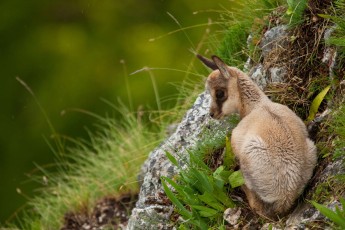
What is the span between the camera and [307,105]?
7.81 meters

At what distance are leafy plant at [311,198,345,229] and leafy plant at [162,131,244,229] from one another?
1013 mm

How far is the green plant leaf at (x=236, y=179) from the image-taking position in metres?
7.32

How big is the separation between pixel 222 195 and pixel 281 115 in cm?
77

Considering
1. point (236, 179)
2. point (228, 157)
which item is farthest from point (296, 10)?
point (236, 179)

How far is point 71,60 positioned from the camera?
2167 cm

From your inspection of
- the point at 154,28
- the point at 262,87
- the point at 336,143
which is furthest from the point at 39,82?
the point at 336,143

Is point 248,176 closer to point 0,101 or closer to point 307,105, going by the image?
point 307,105

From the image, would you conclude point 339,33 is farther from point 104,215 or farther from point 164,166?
point 104,215

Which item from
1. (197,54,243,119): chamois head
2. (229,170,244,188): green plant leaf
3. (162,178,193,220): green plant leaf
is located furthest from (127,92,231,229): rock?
(229,170,244,188): green plant leaf

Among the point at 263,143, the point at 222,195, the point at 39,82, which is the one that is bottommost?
the point at 39,82

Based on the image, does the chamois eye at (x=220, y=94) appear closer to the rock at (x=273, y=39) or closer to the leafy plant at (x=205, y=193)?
the leafy plant at (x=205, y=193)

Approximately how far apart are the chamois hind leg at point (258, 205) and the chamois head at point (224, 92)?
26.4 inches

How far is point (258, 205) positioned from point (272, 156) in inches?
18.9

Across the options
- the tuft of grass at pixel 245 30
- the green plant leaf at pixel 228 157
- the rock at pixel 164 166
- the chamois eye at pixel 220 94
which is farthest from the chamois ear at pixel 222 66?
the tuft of grass at pixel 245 30
